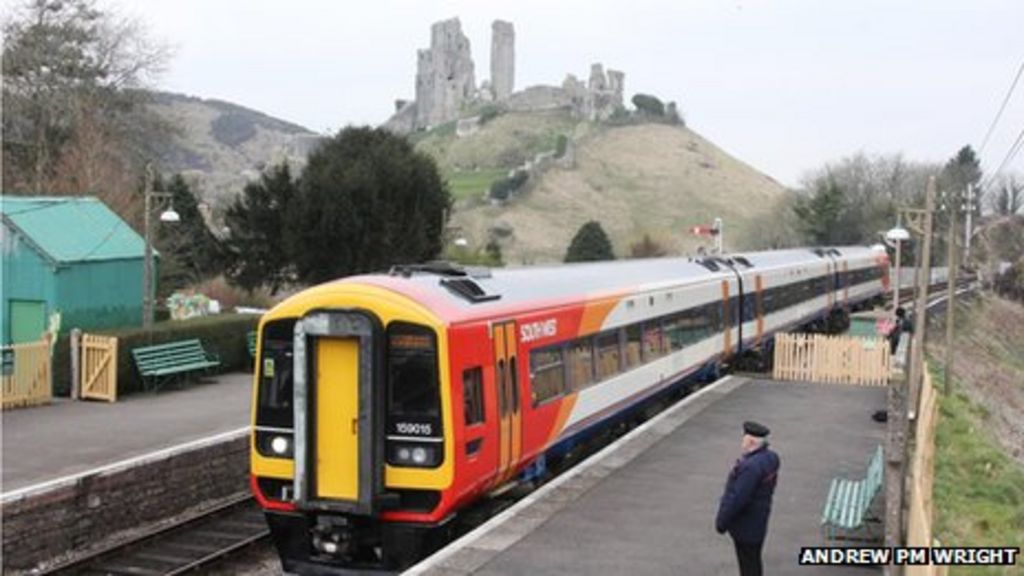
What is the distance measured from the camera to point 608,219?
12025 cm

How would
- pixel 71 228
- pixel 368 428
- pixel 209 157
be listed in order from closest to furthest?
pixel 368 428 < pixel 71 228 < pixel 209 157

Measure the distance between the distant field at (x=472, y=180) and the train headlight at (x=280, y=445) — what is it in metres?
112

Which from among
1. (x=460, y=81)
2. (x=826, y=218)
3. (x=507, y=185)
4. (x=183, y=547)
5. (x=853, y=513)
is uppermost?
(x=460, y=81)

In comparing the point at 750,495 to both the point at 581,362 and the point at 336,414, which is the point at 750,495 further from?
the point at 581,362

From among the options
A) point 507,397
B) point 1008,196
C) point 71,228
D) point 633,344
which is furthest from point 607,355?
point 1008,196

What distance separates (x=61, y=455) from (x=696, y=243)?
91.9 metres

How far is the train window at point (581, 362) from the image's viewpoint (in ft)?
46.6

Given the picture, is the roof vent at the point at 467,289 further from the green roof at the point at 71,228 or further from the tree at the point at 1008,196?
the tree at the point at 1008,196

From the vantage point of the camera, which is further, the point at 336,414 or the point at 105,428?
the point at 105,428

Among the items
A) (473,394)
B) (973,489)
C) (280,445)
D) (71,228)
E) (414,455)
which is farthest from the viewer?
(71,228)

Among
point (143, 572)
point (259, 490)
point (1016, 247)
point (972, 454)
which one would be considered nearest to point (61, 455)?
point (143, 572)

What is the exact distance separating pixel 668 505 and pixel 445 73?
174 metres

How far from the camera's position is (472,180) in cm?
13438

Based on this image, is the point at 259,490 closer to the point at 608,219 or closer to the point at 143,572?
the point at 143,572
